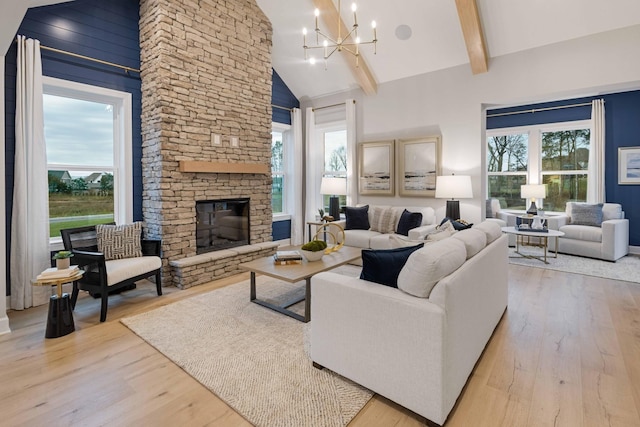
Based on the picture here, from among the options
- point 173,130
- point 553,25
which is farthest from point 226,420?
point 553,25

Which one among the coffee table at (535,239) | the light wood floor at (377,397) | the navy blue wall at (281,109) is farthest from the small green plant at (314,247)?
the coffee table at (535,239)

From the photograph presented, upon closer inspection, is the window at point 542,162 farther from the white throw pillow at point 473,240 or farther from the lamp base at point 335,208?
the white throw pillow at point 473,240

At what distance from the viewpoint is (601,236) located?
5102 mm

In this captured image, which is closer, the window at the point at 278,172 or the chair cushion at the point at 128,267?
the chair cushion at the point at 128,267

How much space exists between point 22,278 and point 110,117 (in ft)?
6.86

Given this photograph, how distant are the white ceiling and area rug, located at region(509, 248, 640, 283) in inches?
123

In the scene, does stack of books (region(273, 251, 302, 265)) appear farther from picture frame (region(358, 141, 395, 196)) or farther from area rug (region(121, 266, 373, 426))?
picture frame (region(358, 141, 395, 196))

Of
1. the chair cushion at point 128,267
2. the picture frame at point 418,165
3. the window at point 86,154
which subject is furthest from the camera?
the picture frame at point 418,165

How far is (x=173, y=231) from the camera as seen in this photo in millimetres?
4027

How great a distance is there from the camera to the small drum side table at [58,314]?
268cm

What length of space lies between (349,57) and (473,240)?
4.28 metres

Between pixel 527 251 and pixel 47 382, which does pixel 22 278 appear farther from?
pixel 527 251

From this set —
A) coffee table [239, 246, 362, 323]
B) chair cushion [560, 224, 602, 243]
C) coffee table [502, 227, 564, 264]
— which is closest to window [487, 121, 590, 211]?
coffee table [502, 227, 564, 264]

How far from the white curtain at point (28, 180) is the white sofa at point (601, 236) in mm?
7356
